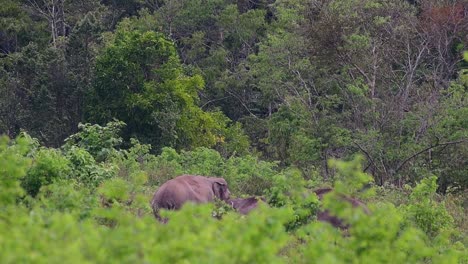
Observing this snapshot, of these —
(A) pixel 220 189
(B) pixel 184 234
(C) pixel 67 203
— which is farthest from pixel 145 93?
(B) pixel 184 234

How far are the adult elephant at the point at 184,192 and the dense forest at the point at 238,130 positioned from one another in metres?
0.40

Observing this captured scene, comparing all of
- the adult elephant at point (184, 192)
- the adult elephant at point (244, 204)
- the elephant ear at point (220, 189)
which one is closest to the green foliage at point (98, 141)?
the elephant ear at point (220, 189)

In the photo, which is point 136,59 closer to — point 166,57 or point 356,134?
point 166,57

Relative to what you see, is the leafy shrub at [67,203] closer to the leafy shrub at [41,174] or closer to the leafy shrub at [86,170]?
the leafy shrub at [41,174]

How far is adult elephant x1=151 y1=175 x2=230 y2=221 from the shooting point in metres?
12.6

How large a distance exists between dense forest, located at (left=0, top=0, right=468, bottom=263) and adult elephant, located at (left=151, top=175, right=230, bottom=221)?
40cm

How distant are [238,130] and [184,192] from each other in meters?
16.1

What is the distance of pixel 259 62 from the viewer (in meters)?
27.4

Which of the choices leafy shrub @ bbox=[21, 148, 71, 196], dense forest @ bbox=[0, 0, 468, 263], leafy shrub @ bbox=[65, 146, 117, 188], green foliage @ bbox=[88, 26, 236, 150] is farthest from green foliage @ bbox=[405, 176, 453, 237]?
green foliage @ bbox=[88, 26, 236, 150]

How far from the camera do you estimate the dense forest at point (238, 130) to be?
6.73 metres

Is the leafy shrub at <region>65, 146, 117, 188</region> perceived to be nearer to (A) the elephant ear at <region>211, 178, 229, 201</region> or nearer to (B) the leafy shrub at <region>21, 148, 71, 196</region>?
(A) the elephant ear at <region>211, 178, 229, 201</region>

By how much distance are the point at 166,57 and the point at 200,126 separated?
211 centimetres

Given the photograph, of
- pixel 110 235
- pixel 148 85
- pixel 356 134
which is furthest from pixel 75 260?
pixel 148 85

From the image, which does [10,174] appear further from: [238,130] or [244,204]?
[238,130]
